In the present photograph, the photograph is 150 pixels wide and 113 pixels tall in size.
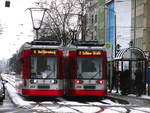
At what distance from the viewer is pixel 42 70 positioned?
28.2 metres

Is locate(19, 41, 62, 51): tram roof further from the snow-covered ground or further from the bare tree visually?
the bare tree

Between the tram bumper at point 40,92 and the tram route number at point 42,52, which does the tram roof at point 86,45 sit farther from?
the tram bumper at point 40,92

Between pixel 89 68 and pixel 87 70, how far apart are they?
0.48 ft

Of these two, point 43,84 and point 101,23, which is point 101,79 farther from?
point 101,23

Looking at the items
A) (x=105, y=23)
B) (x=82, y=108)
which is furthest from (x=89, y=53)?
(x=105, y=23)

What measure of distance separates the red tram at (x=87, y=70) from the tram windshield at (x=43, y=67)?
1043 millimetres

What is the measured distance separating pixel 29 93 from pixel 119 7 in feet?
188

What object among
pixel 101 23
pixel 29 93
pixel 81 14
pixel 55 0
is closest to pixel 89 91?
pixel 29 93

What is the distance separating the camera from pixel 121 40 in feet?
273

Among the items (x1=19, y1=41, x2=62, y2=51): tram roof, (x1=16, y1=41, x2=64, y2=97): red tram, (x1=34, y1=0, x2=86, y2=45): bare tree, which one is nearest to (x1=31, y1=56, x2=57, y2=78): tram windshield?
(x1=16, y1=41, x2=64, y2=97): red tram

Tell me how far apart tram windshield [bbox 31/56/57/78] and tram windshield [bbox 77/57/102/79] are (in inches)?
52.0

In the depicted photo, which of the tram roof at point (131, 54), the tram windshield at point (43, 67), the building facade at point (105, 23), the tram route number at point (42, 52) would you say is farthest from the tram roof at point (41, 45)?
the building facade at point (105, 23)

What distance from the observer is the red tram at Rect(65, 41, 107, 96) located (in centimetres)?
2822

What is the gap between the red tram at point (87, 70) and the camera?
92.6 feet
